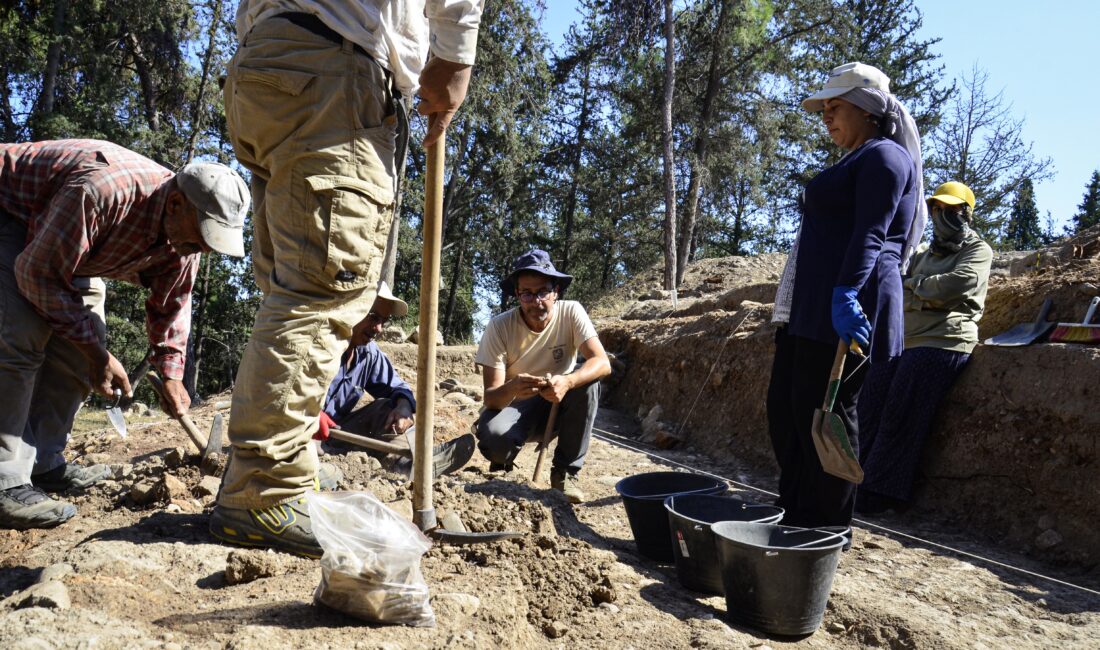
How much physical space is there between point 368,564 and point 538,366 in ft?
8.45

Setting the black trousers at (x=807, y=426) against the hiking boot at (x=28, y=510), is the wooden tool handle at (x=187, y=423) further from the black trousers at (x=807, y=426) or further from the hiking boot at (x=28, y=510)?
the black trousers at (x=807, y=426)

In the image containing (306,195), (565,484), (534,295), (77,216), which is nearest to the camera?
(306,195)

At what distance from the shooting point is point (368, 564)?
A: 179 centimetres

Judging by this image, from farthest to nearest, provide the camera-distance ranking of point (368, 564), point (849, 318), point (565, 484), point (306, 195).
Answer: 1. point (565, 484)
2. point (849, 318)
3. point (306, 195)
4. point (368, 564)

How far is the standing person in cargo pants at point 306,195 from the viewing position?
2082mm

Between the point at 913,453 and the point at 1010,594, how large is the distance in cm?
144

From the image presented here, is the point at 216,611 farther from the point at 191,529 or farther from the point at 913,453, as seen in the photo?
the point at 913,453

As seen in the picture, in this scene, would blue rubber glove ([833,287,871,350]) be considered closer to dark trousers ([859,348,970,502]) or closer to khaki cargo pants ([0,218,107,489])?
dark trousers ([859,348,970,502])

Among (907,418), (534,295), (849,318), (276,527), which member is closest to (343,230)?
(276,527)

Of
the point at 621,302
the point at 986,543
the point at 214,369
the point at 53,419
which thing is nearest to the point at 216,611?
the point at 53,419

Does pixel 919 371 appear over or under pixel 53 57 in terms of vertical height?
under

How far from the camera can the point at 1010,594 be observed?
3477mm

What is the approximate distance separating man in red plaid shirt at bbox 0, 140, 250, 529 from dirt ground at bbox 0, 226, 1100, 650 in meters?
0.36

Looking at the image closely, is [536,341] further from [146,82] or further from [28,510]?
[146,82]
